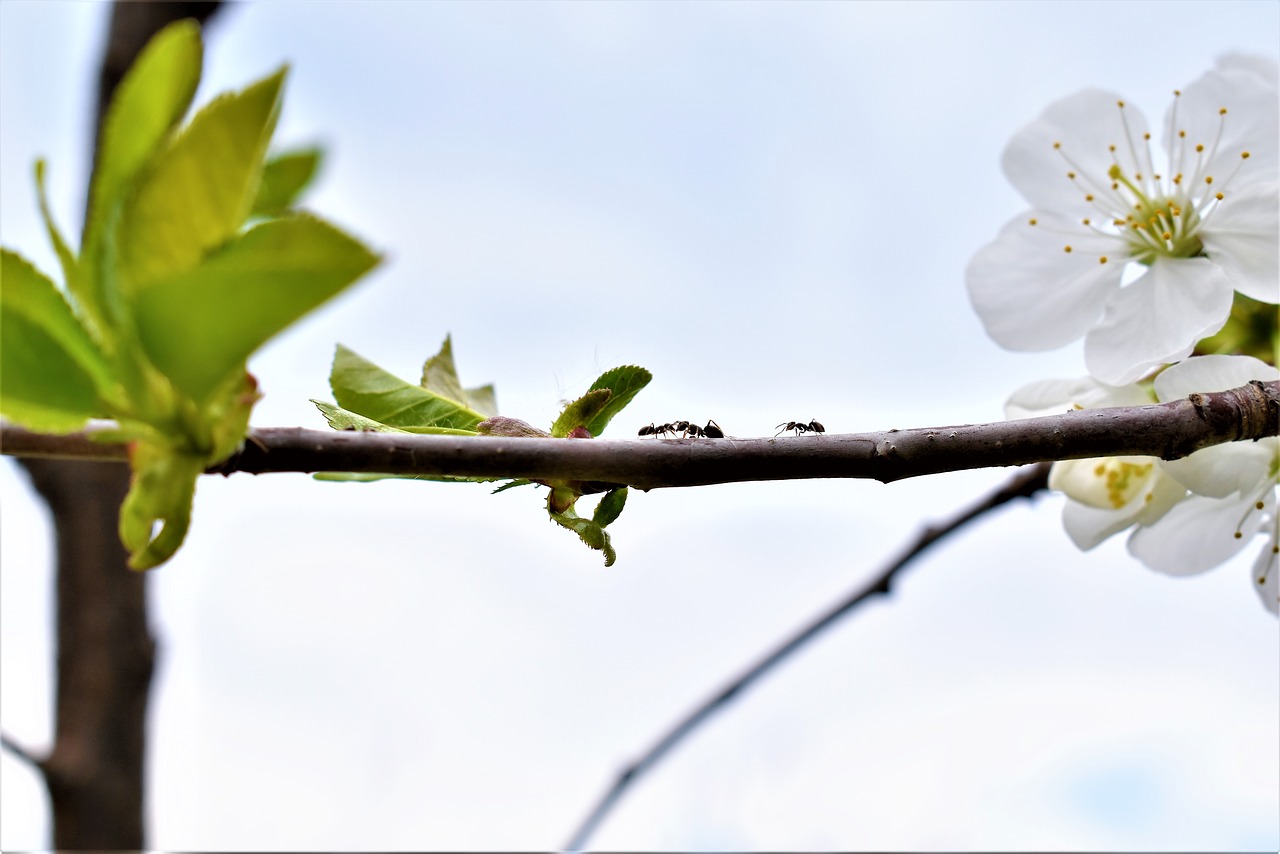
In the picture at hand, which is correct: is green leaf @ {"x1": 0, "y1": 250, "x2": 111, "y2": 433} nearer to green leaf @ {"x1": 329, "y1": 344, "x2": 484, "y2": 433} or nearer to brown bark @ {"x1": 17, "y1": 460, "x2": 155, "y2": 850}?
green leaf @ {"x1": 329, "y1": 344, "x2": 484, "y2": 433}

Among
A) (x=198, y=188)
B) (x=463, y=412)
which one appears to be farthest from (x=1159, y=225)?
(x=198, y=188)

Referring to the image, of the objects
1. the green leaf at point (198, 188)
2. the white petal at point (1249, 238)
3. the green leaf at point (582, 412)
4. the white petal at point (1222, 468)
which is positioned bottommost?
the green leaf at point (582, 412)

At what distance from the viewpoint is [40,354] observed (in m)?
0.30

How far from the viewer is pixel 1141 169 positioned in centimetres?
73

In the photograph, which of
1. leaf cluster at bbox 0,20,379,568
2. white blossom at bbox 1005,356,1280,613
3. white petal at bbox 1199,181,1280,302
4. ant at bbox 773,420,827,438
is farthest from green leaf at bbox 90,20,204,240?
white petal at bbox 1199,181,1280,302

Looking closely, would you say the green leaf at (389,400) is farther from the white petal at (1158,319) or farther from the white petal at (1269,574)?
the white petal at (1269,574)

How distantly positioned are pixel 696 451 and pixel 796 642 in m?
0.52

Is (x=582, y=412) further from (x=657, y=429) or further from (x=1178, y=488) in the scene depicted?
(x=1178, y=488)

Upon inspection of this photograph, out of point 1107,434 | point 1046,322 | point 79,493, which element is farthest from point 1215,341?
point 79,493

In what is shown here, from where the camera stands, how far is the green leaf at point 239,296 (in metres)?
0.25

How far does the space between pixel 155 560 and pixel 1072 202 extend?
23.8 inches

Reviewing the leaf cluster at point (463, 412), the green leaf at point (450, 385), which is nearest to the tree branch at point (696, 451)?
the leaf cluster at point (463, 412)

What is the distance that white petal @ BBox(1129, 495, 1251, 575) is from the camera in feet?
2.11

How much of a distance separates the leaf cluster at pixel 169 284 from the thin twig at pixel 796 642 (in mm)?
516
